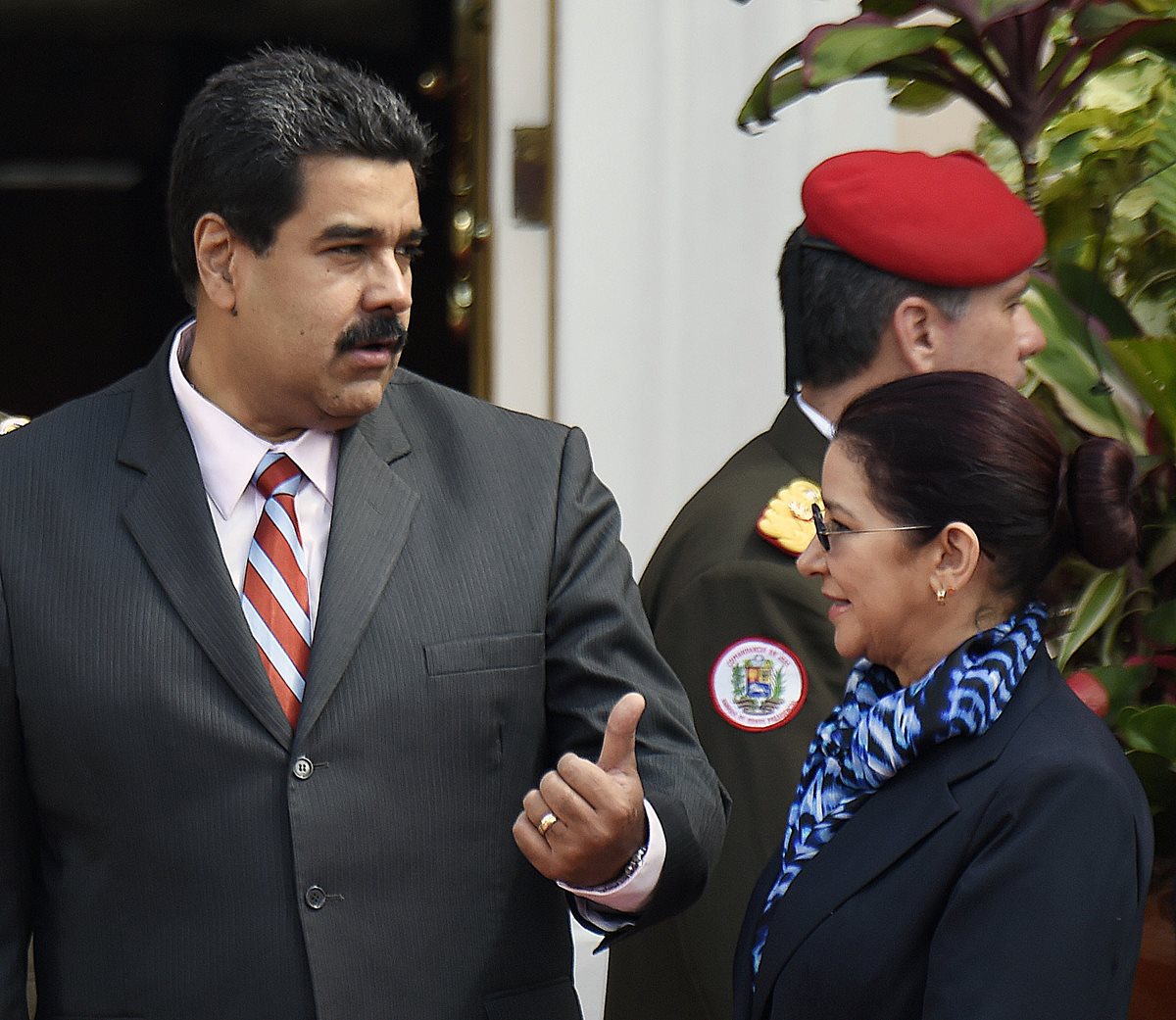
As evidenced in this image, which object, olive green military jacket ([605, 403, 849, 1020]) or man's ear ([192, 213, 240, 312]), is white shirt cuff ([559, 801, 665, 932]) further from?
man's ear ([192, 213, 240, 312])

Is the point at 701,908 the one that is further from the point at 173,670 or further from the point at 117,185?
the point at 117,185

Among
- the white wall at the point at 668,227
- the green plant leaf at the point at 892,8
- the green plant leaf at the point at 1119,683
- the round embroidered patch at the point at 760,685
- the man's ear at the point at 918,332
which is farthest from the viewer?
the white wall at the point at 668,227

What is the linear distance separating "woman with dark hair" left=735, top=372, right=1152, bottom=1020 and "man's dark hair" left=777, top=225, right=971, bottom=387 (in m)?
0.46

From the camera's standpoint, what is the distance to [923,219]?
233 cm

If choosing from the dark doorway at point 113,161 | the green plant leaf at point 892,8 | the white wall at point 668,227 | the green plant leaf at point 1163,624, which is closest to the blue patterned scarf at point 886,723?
the green plant leaf at point 1163,624

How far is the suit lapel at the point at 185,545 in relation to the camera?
1.84 m

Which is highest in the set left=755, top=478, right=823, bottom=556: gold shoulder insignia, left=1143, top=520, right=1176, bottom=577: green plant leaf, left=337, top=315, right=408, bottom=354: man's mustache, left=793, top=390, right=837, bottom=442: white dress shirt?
left=337, top=315, right=408, bottom=354: man's mustache

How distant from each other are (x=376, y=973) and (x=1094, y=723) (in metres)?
0.72

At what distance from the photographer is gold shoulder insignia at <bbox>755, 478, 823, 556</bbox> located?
220cm

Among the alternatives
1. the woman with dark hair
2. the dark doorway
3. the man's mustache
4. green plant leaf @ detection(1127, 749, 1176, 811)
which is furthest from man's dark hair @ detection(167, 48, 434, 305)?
the dark doorway

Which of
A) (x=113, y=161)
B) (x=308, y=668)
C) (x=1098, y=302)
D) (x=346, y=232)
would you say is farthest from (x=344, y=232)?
(x=113, y=161)

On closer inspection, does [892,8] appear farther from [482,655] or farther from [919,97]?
[482,655]

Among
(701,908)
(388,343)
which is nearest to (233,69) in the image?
(388,343)

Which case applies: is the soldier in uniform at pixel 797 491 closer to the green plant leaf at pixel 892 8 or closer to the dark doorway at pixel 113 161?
the green plant leaf at pixel 892 8
